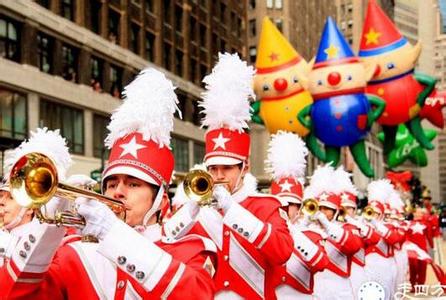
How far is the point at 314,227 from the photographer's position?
8422 millimetres

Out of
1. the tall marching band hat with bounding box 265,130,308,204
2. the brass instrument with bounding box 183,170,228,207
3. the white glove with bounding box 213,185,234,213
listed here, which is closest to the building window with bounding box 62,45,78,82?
→ the tall marching band hat with bounding box 265,130,308,204

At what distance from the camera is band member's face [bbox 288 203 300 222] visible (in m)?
7.99

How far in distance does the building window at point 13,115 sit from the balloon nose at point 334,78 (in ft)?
37.6

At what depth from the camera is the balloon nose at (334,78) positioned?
63.5 feet

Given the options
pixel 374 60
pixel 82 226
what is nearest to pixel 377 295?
pixel 82 226

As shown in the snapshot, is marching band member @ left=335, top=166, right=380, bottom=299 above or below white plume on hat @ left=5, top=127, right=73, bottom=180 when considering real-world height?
below

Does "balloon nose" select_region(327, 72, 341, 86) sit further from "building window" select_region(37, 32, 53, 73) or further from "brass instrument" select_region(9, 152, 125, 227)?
"brass instrument" select_region(9, 152, 125, 227)

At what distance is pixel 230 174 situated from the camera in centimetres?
557

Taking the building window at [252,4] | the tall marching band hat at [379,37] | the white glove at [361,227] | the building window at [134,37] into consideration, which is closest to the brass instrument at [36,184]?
A: the white glove at [361,227]

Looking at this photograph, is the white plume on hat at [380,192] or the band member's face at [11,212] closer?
the band member's face at [11,212]

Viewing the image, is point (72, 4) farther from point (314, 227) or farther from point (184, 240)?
point (184, 240)

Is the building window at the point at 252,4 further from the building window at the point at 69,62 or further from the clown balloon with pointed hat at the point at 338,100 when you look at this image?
the clown balloon with pointed hat at the point at 338,100

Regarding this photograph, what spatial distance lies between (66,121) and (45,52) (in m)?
2.82

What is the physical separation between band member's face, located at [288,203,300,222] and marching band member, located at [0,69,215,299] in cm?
430
